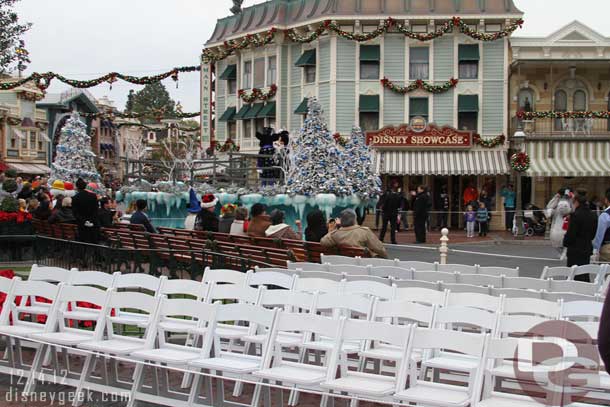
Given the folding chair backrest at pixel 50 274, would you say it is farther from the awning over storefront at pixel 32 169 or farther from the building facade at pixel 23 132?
the awning over storefront at pixel 32 169

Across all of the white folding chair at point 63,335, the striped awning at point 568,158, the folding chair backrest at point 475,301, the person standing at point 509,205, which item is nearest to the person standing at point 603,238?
the folding chair backrest at point 475,301

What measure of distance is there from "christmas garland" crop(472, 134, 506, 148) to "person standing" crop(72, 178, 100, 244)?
23.5 m

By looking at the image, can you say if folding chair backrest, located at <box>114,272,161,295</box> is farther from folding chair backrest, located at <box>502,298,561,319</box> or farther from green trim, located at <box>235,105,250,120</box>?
green trim, located at <box>235,105,250,120</box>

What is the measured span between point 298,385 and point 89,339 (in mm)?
2286

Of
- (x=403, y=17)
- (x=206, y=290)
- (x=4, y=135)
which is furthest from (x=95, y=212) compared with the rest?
(x=4, y=135)

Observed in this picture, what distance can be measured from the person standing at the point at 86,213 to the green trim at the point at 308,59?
23078mm

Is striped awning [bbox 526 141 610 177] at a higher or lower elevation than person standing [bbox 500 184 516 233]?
higher

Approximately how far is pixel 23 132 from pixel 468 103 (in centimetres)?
4951

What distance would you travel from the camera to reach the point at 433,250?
2494cm

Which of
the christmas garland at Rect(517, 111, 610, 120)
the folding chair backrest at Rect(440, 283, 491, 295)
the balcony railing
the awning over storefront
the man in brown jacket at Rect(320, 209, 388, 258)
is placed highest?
the christmas garland at Rect(517, 111, 610, 120)

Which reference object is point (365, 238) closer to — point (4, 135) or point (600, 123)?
point (600, 123)

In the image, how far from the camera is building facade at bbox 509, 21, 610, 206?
117 feet

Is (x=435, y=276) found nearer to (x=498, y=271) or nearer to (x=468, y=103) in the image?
(x=498, y=271)

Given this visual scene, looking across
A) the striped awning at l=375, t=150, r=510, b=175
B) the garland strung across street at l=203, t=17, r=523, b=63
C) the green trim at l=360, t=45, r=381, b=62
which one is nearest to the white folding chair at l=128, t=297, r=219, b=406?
the striped awning at l=375, t=150, r=510, b=175
